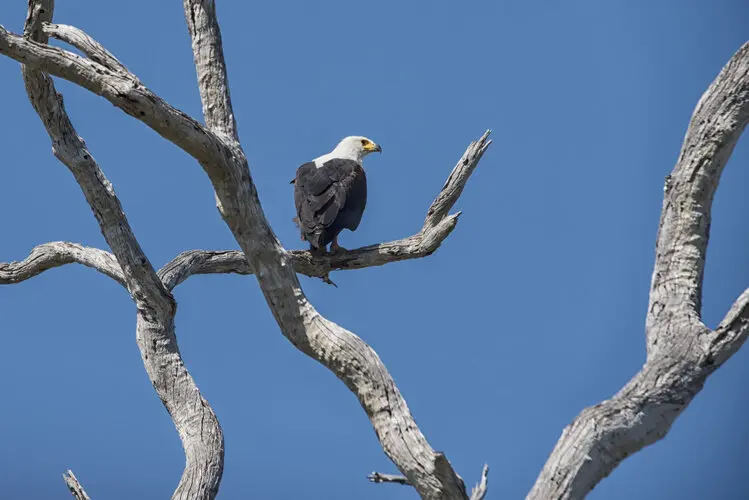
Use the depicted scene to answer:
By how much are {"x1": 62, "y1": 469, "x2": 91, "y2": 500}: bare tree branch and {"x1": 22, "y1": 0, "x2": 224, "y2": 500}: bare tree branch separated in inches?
22.4

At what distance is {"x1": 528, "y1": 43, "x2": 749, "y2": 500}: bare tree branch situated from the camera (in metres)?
3.62

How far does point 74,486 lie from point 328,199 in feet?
9.78

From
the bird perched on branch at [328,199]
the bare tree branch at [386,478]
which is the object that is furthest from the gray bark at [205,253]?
the bird perched on branch at [328,199]

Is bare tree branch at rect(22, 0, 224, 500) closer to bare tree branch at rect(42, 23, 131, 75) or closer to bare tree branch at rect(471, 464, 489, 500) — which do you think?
bare tree branch at rect(42, 23, 131, 75)

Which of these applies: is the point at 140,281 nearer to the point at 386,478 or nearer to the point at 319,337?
the point at 319,337

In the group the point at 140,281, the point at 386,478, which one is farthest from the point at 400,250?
the point at 386,478

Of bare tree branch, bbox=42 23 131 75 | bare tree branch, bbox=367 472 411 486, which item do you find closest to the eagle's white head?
bare tree branch, bbox=42 23 131 75

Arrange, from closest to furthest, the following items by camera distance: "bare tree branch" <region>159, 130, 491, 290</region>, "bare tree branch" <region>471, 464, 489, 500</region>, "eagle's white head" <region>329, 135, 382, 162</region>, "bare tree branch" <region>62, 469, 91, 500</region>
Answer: "bare tree branch" <region>471, 464, 489, 500</region> < "bare tree branch" <region>62, 469, 91, 500</region> < "bare tree branch" <region>159, 130, 491, 290</region> < "eagle's white head" <region>329, 135, 382, 162</region>

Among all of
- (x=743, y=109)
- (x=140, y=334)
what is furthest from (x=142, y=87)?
(x=743, y=109)

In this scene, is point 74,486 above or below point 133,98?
below

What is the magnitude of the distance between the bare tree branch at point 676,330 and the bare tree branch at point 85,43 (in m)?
2.48

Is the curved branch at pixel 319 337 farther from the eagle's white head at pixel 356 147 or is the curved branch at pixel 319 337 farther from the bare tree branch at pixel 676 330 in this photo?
the eagle's white head at pixel 356 147

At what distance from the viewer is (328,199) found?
719 centimetres

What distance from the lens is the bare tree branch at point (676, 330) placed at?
3.62m
